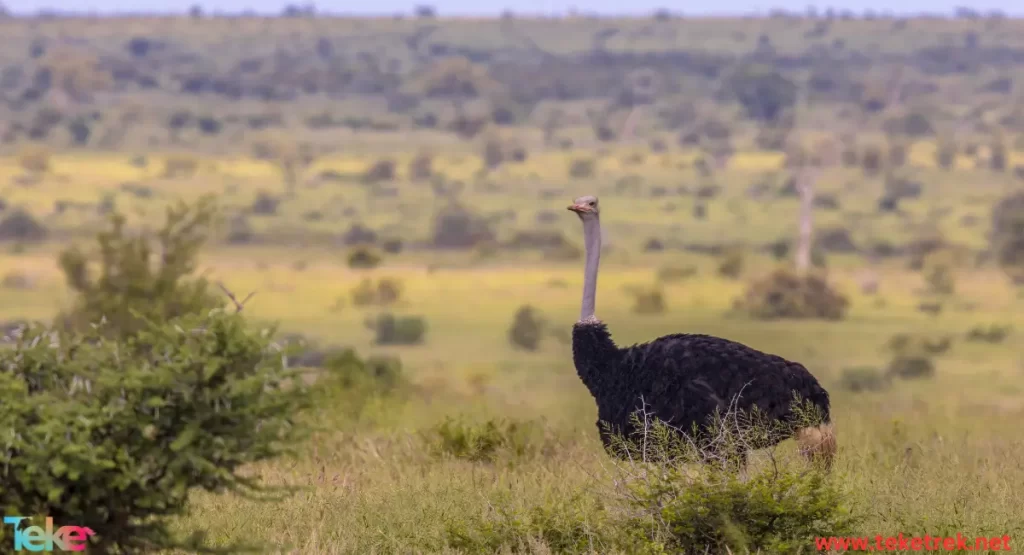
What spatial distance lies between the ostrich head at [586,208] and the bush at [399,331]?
20.5m

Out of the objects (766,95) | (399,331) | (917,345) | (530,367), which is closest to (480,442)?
(530,367)

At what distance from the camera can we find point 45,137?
239 ft

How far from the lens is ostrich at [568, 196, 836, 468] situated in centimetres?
747

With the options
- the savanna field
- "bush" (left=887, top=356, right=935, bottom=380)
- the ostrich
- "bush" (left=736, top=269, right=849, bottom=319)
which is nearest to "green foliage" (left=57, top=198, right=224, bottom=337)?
the savanna field

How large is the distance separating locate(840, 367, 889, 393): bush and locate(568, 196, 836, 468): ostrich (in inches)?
631

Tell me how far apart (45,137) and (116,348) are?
69.9m

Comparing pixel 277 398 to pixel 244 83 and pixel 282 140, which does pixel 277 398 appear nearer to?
pixel 282 140

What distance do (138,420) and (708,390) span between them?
9.56 ft

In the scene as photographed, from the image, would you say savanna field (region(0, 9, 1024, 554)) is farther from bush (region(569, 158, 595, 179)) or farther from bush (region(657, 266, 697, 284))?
bush (region(569, 158, 595, 179))

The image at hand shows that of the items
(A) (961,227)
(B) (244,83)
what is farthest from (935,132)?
(B) (244,83)

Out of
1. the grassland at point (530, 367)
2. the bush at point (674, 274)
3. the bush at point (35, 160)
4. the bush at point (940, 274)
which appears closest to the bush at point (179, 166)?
the grassland at point (530, 367)

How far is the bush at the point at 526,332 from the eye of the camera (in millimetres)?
28734

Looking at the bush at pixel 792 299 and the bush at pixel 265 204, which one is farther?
the bush at pixel 265 204

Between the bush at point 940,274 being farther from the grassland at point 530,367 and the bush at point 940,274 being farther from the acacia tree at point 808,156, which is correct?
the acacia tree at point 808,156
